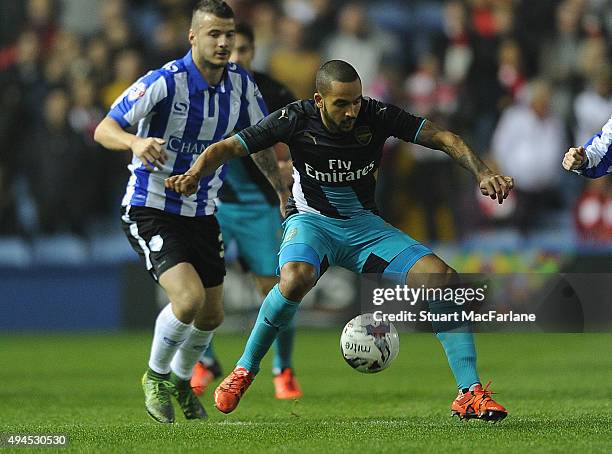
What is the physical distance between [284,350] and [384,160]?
6.72 m

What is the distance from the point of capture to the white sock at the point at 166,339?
7.37m

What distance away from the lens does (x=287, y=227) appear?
23.5 feet

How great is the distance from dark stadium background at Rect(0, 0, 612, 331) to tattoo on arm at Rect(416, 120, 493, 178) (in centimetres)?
805

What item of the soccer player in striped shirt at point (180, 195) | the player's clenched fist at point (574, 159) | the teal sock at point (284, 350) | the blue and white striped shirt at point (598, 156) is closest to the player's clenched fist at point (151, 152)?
the soccer player in striped shirt at point (180, 195)

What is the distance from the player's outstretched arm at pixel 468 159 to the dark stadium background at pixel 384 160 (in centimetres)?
806

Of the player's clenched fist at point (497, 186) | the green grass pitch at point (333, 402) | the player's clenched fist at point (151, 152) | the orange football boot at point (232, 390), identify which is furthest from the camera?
the orange football boot at point (232, 390)

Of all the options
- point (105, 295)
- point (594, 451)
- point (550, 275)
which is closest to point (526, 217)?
point (550, 275)

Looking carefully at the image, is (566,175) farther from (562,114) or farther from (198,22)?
(198,22)

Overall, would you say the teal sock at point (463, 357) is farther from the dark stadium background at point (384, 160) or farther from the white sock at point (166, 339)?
the dark stadium background at point (384, 160)

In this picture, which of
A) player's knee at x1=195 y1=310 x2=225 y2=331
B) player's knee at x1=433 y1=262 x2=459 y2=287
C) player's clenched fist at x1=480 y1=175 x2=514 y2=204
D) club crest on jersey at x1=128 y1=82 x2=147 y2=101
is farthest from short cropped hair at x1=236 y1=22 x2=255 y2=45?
player's clenched fist at x1=480 y1=175 x2=514 y2=204

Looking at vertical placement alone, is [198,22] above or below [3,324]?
above

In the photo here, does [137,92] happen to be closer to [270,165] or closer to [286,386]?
[270,165]

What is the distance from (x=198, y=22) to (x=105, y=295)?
8.48 meters

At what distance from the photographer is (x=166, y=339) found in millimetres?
7402
